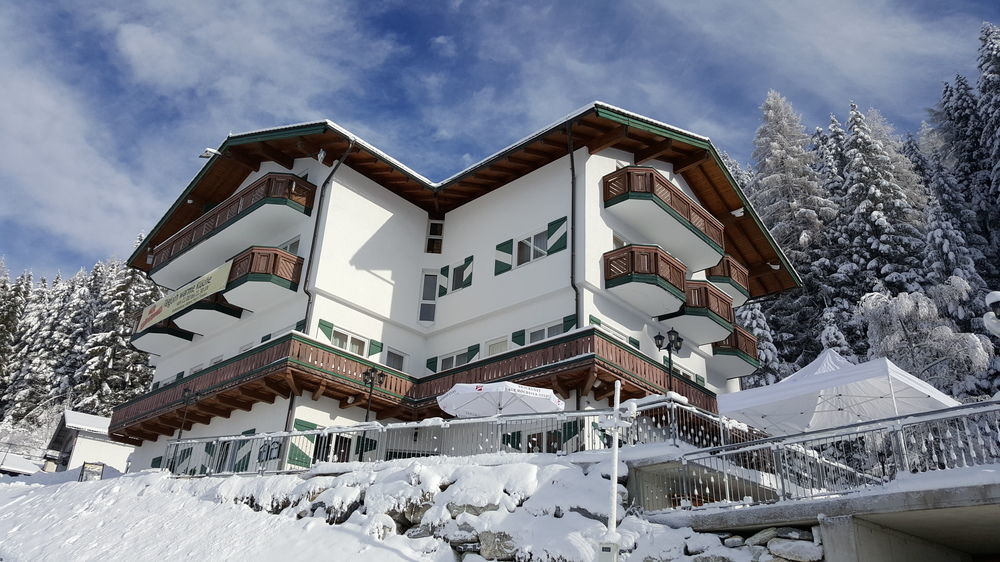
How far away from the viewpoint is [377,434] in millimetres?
22141

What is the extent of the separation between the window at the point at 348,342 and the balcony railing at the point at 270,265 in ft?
7.92

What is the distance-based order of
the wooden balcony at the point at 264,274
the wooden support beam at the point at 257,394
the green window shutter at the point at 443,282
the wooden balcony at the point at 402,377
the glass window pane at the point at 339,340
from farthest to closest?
1. the green window shutter at the point at 443,282
2. the wooden balcony at the point at 264,274
3. the glass window pane at the point at 339,340
4. the wooden support beam at the point at 257,394
5. the wooden balcony at the point at 402,377

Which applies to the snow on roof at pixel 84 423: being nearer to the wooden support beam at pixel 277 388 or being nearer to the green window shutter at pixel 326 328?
the wooden support beam at pixel 277 388

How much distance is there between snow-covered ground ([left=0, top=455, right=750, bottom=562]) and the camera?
46.3 feet

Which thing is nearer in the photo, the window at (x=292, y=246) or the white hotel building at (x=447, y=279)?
the white hotel building at (x=447, y=279)

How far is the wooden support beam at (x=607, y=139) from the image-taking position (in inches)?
1053

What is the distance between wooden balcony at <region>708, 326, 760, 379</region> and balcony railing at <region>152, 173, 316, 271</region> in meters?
17.0

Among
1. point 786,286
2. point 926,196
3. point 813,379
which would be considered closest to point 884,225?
point 926,196

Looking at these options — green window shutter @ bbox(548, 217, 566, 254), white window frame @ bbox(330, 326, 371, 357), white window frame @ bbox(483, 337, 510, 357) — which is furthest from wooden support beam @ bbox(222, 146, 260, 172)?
green window shutter @ bbox(548, 217, 566, 254)

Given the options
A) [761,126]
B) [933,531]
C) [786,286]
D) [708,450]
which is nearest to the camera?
[933,531]

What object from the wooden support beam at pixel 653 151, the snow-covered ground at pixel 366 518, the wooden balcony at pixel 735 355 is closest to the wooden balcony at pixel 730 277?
the wooden balcony at pixel 735 355

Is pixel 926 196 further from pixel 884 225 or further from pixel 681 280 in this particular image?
pixel 681 280

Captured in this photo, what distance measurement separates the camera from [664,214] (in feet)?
89.6

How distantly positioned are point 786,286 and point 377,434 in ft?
72.7
